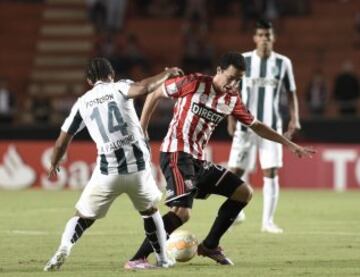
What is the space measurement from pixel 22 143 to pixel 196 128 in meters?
11.9

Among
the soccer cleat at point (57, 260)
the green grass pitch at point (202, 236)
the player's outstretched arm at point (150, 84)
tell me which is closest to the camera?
the player's outstretched arm at point (150, 84)

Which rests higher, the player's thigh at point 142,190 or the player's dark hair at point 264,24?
the player's dark hair at point 264,24

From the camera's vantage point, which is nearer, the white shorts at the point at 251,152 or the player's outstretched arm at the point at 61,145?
the player's outstretched arm at the point at 61,145

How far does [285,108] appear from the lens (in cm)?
2092

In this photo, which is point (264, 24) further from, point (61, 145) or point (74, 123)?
point (61, 145)

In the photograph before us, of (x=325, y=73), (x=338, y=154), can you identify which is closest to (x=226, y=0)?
(x=325, y=73)

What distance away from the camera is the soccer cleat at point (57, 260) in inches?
356

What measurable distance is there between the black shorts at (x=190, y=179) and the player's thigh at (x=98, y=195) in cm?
60

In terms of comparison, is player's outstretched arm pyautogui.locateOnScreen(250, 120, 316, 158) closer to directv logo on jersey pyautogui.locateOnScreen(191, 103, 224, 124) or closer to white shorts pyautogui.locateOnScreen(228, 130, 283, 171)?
directv logo on jersey pyautogui.locateOnScreen(191, 103, 224, 124)

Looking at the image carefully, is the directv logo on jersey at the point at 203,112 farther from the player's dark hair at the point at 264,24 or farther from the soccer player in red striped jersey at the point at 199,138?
the player's dark hair at the point at 264,24

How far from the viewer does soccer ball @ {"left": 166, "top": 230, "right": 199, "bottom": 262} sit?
→ 9.70m

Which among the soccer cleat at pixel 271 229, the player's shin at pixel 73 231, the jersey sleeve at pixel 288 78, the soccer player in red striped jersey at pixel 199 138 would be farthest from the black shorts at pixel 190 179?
the jersey sleeve at pixel 288 78

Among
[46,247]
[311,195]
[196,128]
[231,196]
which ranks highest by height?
[196,128]

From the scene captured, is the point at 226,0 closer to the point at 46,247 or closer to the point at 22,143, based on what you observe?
the point at 22,143
